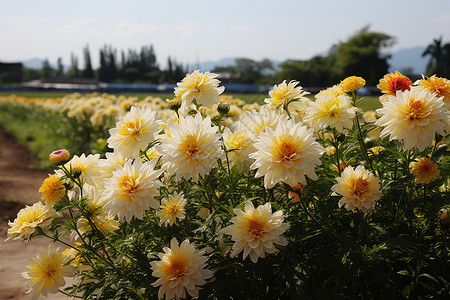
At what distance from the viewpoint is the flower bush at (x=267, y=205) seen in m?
1.36

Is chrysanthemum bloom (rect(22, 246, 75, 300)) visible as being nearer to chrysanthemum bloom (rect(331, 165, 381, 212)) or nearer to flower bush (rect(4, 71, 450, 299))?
flower bush (rect(4, 71, 450, 299))

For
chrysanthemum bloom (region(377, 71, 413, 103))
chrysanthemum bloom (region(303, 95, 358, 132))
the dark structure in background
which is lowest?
the dark structure in background

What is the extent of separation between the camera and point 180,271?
1427 millimetres

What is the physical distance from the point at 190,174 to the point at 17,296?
6.94ft

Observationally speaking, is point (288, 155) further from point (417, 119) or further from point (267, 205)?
point (417, 119)

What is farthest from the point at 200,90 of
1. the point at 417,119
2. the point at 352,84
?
the point at 417,119

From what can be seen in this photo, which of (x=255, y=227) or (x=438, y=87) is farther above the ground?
(x=438, y=87)

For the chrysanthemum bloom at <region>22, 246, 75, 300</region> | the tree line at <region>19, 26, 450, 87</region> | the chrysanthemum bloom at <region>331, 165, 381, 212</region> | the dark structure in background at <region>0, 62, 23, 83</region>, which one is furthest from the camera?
the dark structure in background at <region>0, 62, 23, 83</region>

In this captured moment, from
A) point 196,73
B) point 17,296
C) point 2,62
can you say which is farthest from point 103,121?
point 2,62

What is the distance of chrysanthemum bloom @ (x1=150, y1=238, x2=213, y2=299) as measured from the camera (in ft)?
4.66

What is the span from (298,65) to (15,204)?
139ft

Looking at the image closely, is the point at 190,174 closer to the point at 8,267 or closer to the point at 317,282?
the point at 317,282

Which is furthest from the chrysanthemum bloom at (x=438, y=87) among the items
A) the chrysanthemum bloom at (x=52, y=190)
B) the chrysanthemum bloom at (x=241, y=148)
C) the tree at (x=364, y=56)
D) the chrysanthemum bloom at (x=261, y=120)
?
the tree at (x=364, y=56)

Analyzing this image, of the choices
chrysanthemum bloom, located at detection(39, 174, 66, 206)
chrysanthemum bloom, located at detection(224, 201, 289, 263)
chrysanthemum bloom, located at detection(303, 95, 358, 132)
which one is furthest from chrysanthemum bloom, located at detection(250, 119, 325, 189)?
chrysanthemum bloom, located at detection(39, 174, 66, 206)
